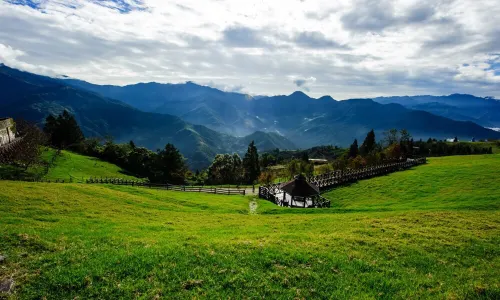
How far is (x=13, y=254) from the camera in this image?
11.9 m

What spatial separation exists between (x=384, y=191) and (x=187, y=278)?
43.0 metres

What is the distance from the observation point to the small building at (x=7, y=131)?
68.8 m

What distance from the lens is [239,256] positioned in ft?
42.3

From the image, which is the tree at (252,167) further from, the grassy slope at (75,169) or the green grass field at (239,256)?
the green grass field at (239,256)

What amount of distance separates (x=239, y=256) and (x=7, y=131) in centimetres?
8695

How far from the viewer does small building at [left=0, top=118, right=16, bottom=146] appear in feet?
226

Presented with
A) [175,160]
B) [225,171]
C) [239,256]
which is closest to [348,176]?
[239,256]

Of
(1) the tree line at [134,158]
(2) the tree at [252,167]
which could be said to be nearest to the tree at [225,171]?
(1) the tree line at [134,158]

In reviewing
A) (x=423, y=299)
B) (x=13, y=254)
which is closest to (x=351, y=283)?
(x=423, y=299)

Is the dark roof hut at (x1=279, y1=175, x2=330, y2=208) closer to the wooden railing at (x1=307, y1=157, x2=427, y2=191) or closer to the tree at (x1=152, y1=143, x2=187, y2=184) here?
the wooden railing at (x1=307, y1=157, x2=427, y2=191)

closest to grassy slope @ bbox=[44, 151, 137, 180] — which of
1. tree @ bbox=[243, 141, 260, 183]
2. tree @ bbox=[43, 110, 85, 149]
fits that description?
tree @ bbox=[43, 110, 85, 149]

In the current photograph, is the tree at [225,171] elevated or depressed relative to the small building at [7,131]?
depressed

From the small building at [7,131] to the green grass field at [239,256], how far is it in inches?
2411

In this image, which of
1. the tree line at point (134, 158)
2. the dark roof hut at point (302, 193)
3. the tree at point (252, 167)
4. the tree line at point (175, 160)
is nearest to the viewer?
the dark roof hut at point (302, 193)
